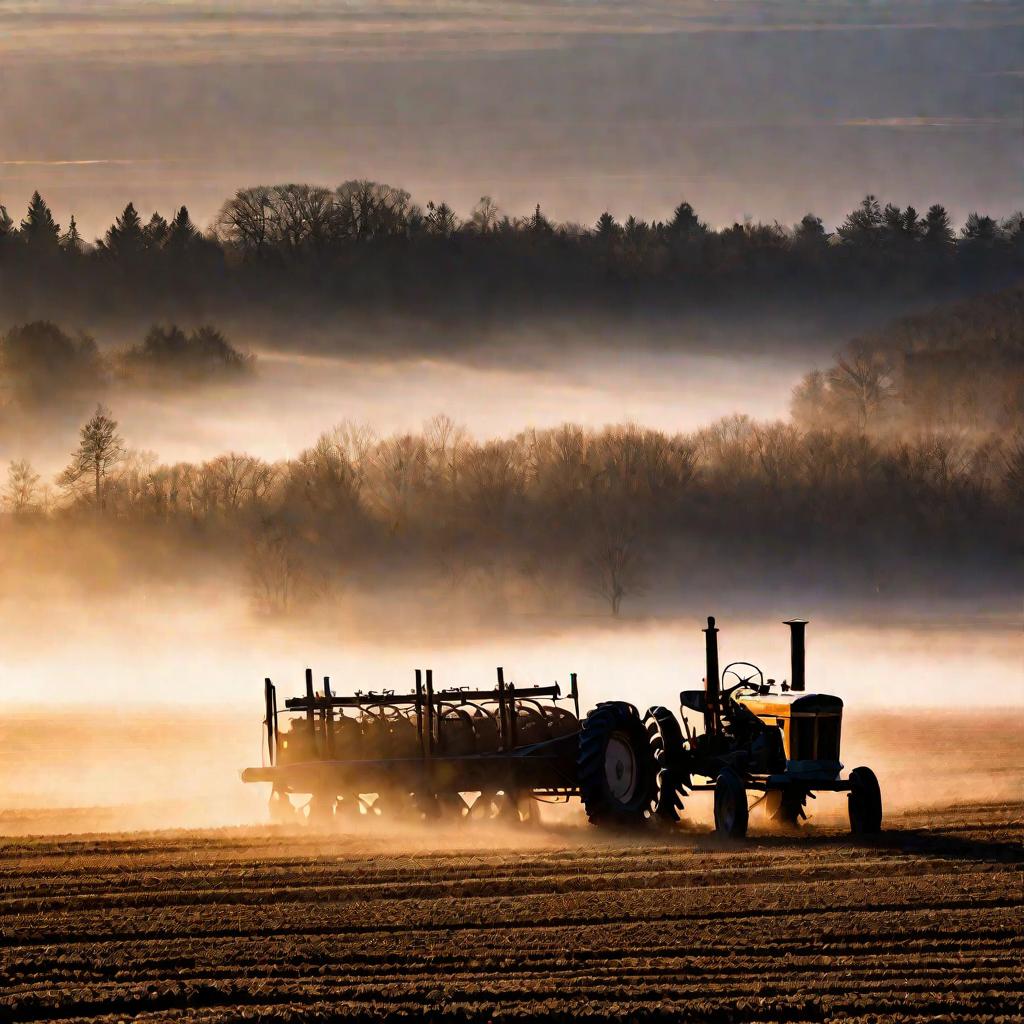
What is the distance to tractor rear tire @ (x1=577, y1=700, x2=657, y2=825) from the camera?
79.6ft

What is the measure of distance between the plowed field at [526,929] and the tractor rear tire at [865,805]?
0.42 m

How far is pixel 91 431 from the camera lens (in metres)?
137

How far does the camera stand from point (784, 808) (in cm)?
2508

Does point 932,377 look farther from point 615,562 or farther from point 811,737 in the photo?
point 811,737

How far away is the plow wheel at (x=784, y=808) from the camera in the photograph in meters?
24.5

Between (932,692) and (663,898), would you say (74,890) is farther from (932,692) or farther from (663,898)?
(932,692)

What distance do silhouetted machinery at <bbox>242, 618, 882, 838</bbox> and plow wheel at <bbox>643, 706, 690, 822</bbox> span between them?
0.7 inches

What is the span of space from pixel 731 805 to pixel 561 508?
111 metres

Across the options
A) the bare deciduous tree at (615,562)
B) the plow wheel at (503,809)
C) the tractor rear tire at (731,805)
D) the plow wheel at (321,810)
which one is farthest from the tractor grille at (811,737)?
the bare deciduous tree at (615,562)

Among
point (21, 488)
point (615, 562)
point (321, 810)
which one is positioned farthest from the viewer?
point (21, 488)

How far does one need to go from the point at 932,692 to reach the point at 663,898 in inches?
1842

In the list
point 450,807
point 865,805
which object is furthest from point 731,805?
point 450,807

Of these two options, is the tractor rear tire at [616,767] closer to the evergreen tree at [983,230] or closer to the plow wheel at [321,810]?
the plow wheel at [321,810]

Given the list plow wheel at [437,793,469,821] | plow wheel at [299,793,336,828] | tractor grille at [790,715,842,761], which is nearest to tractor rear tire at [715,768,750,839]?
tractor grille at [790,715,842,761]
